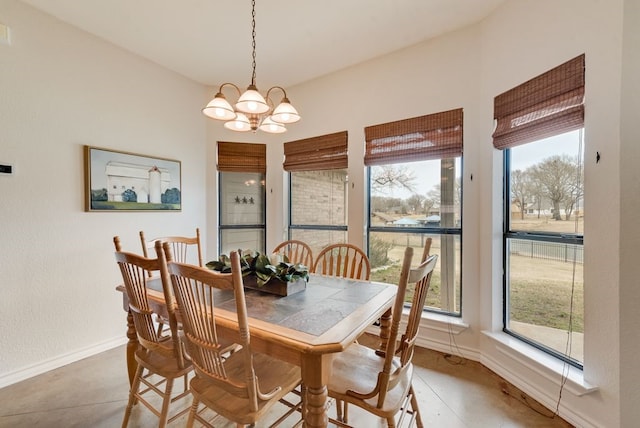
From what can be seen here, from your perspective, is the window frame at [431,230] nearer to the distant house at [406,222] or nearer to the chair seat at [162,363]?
the distant house at [406,222]

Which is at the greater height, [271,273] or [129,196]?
[129,196]

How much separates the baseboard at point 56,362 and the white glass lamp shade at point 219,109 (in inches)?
93.3

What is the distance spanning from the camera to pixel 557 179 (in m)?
1.88

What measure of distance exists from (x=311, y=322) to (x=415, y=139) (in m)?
2.05

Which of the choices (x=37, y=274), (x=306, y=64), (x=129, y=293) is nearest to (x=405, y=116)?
(x=306, y=64)

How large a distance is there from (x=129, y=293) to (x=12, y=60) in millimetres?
2118

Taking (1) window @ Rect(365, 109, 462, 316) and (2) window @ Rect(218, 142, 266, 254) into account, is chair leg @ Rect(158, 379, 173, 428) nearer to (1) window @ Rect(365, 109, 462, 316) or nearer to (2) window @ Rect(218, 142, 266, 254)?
(1) window @ Rect(365, 109, 462, 316)

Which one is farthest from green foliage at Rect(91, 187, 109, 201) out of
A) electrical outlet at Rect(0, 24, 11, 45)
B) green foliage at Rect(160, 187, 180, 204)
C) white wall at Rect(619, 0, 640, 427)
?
white wall at Rect(619, 0, 640, 427)

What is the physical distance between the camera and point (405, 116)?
2.68 m

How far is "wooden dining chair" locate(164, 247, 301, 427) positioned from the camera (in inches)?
40.7

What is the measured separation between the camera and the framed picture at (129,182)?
2461 millimetres

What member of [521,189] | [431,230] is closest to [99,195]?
[431,230]

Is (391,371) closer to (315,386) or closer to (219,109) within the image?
(315,386)

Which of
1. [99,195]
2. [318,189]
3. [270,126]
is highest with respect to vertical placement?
[270,126]
